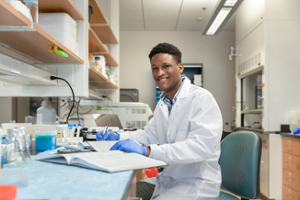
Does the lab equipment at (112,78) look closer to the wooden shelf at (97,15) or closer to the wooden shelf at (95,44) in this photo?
the wooden shelf at (95,44)

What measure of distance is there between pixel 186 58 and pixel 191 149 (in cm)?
475

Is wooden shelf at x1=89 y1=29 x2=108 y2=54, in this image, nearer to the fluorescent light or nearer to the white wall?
the fluorescent light

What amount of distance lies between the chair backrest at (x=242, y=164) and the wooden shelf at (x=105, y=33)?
2.27 metres

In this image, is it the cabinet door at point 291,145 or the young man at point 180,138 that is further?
the cabinet door at point 291,145

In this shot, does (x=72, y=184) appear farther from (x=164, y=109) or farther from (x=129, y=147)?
(x=164, y=109)

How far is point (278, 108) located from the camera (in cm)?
323

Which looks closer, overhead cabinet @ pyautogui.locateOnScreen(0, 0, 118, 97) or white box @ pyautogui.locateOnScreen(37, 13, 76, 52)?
overhead cabinet @ pyautogui.locateOnScreen(0, 0, 118, 97)

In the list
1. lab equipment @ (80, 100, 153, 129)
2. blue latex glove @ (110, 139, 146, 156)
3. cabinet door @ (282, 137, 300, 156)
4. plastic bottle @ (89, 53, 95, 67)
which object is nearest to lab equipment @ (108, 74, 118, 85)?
lab equipment @ (80, 100, 153, 129)

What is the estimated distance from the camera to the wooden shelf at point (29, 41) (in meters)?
1.02

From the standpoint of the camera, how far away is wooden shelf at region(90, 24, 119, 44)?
10.4 feet

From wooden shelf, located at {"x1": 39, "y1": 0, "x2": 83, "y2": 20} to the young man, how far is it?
2.22ft

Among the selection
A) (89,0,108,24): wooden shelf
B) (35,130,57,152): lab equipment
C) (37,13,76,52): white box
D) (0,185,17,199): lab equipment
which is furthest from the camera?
(89,0,108,24): wooden shelf

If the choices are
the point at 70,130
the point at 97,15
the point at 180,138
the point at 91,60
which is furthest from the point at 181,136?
the point at 97,15

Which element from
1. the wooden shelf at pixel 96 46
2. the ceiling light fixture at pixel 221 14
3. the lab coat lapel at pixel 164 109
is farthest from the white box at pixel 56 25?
the ceiling light fixture at pixel 221 14
